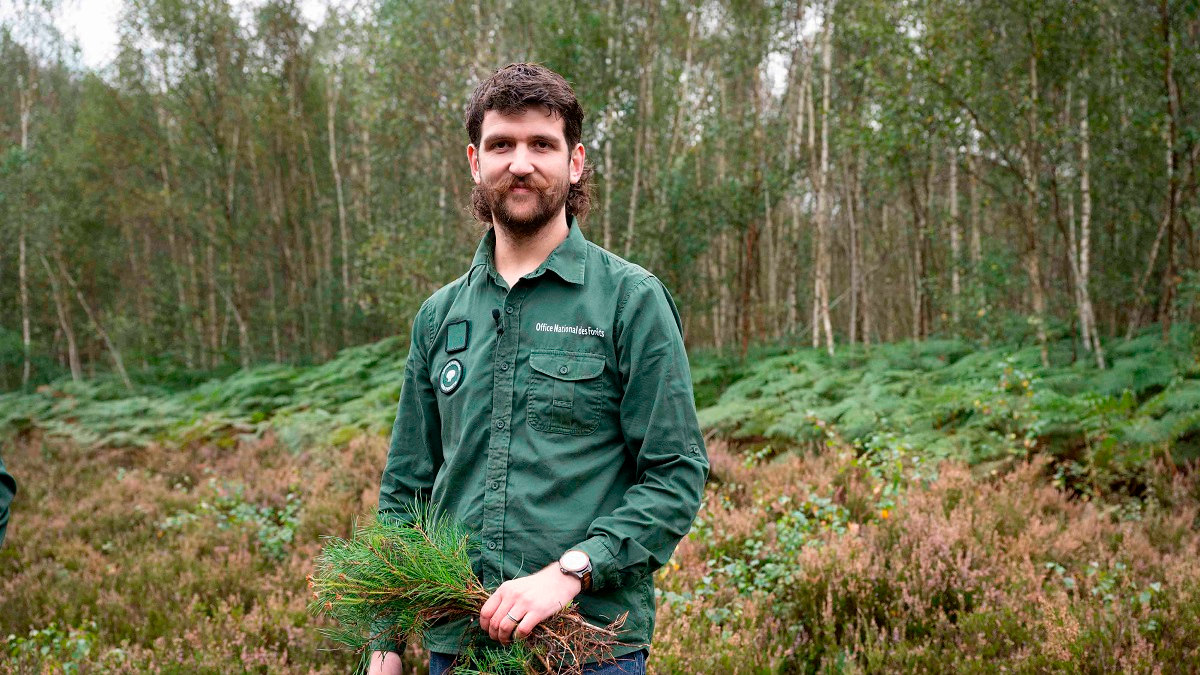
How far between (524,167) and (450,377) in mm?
591

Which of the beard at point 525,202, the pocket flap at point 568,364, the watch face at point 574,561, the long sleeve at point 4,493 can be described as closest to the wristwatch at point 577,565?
the watch face at point 574,561

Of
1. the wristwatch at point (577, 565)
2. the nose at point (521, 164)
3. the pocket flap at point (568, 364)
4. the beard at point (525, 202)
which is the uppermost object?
the nose at point (521, 164)

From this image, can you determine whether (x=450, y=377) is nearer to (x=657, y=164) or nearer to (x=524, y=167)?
(x=524, y=167)

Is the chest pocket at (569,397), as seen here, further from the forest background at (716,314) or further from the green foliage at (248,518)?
the green foliage at (248,518)

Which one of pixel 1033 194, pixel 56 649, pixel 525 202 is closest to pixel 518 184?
pixel 525 202

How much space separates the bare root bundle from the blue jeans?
0.05 meters

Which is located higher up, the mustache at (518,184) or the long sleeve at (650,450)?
the mustache at (518,184)

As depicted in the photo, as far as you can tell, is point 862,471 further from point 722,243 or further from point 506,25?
point 722,243

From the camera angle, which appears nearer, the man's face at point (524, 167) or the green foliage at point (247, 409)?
the man's face at point (524, 167)

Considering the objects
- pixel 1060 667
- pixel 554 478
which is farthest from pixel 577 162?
pixel 1060 667

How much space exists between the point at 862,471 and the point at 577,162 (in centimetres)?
536

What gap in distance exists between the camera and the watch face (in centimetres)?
174

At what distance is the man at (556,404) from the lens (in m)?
1.85

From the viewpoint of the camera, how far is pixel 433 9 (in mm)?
16922
